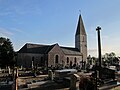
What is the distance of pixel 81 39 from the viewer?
61.7 m

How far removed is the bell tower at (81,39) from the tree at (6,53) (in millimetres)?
26846

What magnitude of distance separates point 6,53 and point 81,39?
3052cm

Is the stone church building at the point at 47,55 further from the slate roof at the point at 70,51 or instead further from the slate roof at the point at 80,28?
the slate roof at the point at 80,28

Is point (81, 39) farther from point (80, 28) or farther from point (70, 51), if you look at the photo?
point (70, 51)

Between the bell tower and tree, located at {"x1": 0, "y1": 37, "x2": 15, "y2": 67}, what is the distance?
2685 centimetres

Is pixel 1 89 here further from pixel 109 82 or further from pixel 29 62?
pixel 29 62

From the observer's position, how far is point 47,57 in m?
48.1

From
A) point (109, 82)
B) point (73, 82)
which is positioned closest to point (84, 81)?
point (73, 82)

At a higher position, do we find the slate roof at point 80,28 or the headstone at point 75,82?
the slate roof at point 80,28

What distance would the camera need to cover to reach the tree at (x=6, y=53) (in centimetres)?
3758

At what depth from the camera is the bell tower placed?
61.4 m

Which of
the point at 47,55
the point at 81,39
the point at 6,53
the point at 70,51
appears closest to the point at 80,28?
the point at 81,39

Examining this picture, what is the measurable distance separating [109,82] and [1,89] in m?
9.77

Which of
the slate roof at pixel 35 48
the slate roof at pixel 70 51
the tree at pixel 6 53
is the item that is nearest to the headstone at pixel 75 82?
the tree at pixel 6 53
